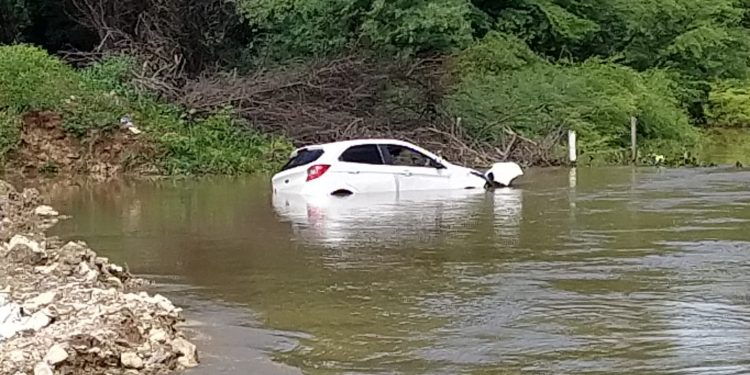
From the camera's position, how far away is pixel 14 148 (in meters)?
30.1

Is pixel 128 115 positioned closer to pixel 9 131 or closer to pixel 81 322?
pixel 9 131

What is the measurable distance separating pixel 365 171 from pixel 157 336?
1407cm

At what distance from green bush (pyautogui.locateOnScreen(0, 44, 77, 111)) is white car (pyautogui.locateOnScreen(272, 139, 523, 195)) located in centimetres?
974

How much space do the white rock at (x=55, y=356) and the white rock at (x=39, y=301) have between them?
157 cm

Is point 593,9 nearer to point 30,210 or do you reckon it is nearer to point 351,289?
point 30,210

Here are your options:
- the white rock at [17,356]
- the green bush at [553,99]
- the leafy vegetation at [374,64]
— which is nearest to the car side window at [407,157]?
the leafy vegetation at [374,64]

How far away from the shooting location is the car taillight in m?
22.8

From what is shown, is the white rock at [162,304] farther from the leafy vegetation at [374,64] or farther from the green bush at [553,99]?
the green bush at [553,99]

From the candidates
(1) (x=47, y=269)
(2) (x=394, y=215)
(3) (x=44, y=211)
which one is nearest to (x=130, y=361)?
(1) (x=47, y=269)

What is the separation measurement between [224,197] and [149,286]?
11.1 metres

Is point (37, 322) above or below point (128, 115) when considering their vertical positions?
below

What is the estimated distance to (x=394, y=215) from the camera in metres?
19.5

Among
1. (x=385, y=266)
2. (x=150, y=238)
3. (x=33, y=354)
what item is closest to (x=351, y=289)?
(x=385, y=266)

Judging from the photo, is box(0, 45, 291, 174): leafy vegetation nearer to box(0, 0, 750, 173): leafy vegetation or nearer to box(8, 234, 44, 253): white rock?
box(0, 0, 750, 173): leafy vegetation
